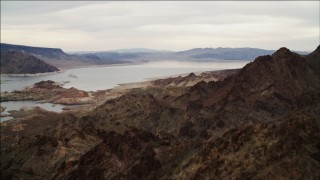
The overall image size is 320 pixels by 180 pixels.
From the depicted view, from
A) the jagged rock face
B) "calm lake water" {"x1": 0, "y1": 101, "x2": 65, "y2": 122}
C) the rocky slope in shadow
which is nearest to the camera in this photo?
the rocky slope in shadow

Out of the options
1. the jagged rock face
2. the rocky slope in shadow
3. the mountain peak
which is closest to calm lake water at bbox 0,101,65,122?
the rocky slope in shadow

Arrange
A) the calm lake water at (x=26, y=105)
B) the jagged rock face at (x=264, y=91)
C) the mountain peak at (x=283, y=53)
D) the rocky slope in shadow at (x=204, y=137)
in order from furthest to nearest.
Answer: the calm lake water at (x=26, y=105) → the mountain peak at (x=283, y=53) → the jagged rock face at (x=264, y=91) → the rocky slope in shadow at (x=204, y=137)

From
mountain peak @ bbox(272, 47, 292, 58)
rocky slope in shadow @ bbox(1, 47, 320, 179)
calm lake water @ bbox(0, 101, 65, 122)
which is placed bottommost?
calm lake water @ bbox(0, 101, 65, 122)

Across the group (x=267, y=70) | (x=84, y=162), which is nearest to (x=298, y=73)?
(x=267, y=70)

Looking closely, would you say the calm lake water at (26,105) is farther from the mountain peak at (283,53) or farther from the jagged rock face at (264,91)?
the mountain peak at (283,53)

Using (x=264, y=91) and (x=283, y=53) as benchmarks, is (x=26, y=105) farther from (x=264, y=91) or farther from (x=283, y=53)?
(x=264, y=91)

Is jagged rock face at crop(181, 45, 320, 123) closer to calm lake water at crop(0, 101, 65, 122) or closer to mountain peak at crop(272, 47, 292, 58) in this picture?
mountain peak at crop(272, 47, 292, 58)

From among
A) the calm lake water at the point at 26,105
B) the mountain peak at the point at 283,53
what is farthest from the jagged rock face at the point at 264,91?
the calm lake water at the point at 26,105

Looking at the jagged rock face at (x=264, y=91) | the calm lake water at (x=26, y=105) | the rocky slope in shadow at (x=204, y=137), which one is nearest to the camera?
the rocky slope in shadow at (x=204, y=137)

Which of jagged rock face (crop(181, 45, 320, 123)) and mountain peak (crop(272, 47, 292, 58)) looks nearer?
jagged rock face (crop(181, 45, 320, 123))
